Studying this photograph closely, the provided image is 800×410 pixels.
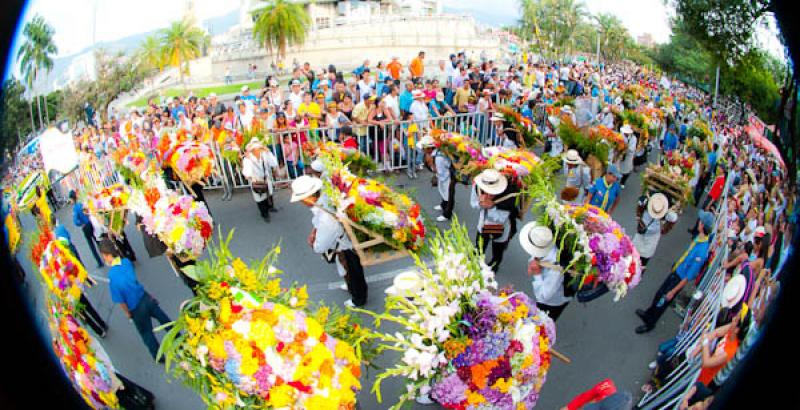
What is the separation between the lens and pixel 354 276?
616 centimetres

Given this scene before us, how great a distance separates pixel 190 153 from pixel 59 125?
381 cm

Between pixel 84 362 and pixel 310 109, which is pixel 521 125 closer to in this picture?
pixel 310 109

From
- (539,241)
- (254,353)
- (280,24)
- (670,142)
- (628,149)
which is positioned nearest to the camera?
(254,353)

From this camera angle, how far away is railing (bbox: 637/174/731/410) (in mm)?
4141

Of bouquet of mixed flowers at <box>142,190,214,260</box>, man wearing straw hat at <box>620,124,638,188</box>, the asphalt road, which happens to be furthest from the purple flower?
man wearing straw hat at <box>620,124,638,188</box>

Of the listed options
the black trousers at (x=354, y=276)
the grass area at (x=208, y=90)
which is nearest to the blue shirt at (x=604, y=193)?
the black trousers at (x=354, y=276)

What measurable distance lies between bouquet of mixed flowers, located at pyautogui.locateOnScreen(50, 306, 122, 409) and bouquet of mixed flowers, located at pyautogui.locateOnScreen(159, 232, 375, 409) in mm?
897

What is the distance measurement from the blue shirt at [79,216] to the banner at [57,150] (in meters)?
0.56

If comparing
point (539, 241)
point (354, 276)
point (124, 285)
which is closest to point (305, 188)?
point (354, 276)

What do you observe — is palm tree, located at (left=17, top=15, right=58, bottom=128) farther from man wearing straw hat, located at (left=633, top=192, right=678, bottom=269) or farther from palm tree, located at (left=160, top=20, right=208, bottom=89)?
palm tree, located at (left=160, top=20, right=208, bottom=89)

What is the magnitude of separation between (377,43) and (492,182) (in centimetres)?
2469

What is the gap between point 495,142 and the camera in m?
11.7

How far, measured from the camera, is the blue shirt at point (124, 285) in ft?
15.4

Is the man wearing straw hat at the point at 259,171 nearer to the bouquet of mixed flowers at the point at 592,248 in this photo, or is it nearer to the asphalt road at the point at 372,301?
the asphalt road at the point at 372,301
